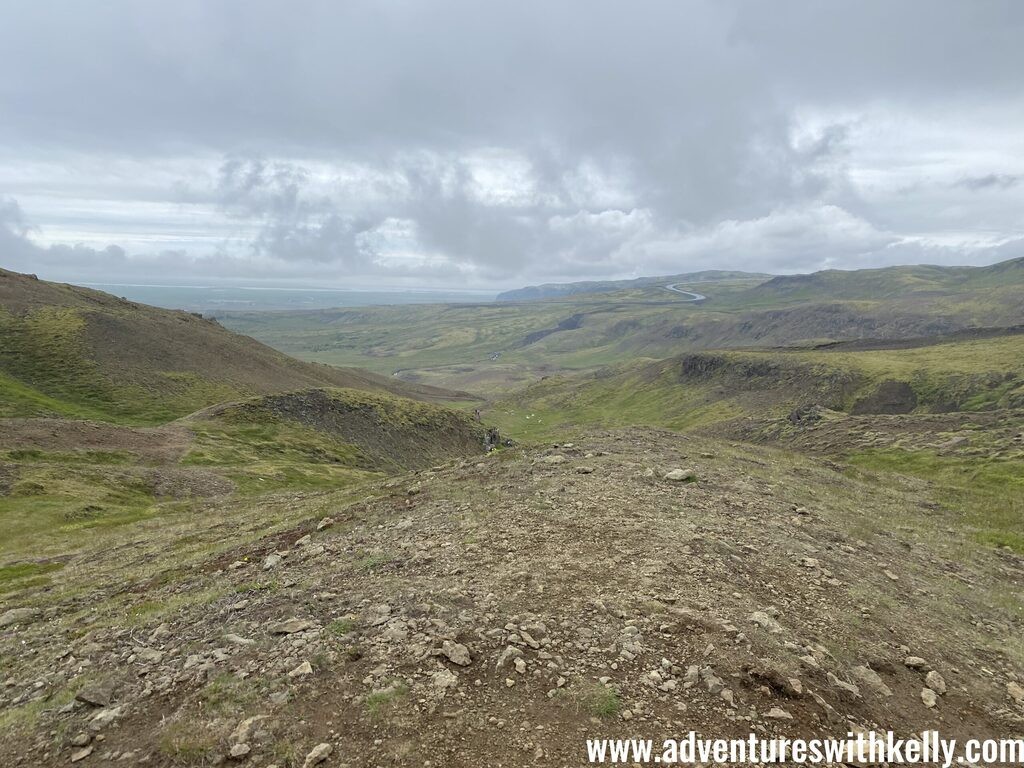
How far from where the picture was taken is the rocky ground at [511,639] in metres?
9.09

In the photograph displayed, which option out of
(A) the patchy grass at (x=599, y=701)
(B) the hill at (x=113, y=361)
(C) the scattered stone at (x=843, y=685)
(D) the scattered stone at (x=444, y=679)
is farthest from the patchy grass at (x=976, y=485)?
(B) the hill at (x=113, y=361)

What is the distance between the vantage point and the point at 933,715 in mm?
10172

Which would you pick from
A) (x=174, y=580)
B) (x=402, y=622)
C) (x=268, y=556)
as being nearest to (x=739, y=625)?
(x=402, y=622)

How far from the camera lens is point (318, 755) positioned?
8.33 metres

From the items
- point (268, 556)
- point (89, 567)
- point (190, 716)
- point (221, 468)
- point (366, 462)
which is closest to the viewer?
point (190, 716)

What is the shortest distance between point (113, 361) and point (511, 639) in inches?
4094

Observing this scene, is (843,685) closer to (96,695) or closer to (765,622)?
(765,622)

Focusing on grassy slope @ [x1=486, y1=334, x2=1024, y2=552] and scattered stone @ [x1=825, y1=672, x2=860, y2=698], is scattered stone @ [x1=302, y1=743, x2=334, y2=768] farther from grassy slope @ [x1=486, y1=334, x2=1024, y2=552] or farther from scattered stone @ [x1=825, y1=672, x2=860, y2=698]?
grassy slope @ [x1=486, y1=334, x2=1024, y2=552]

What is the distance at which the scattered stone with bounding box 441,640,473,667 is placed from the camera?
10.6 metres

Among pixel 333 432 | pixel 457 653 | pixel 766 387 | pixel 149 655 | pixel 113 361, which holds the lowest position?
pixel 766 387

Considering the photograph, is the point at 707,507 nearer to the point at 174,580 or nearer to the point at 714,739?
the point at 714,739

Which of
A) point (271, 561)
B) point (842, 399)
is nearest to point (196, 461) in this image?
point (271, 561)

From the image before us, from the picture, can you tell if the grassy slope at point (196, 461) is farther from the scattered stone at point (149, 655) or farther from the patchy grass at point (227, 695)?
the patchy grass at point (227, 695)

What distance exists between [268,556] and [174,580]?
3.42 meters
